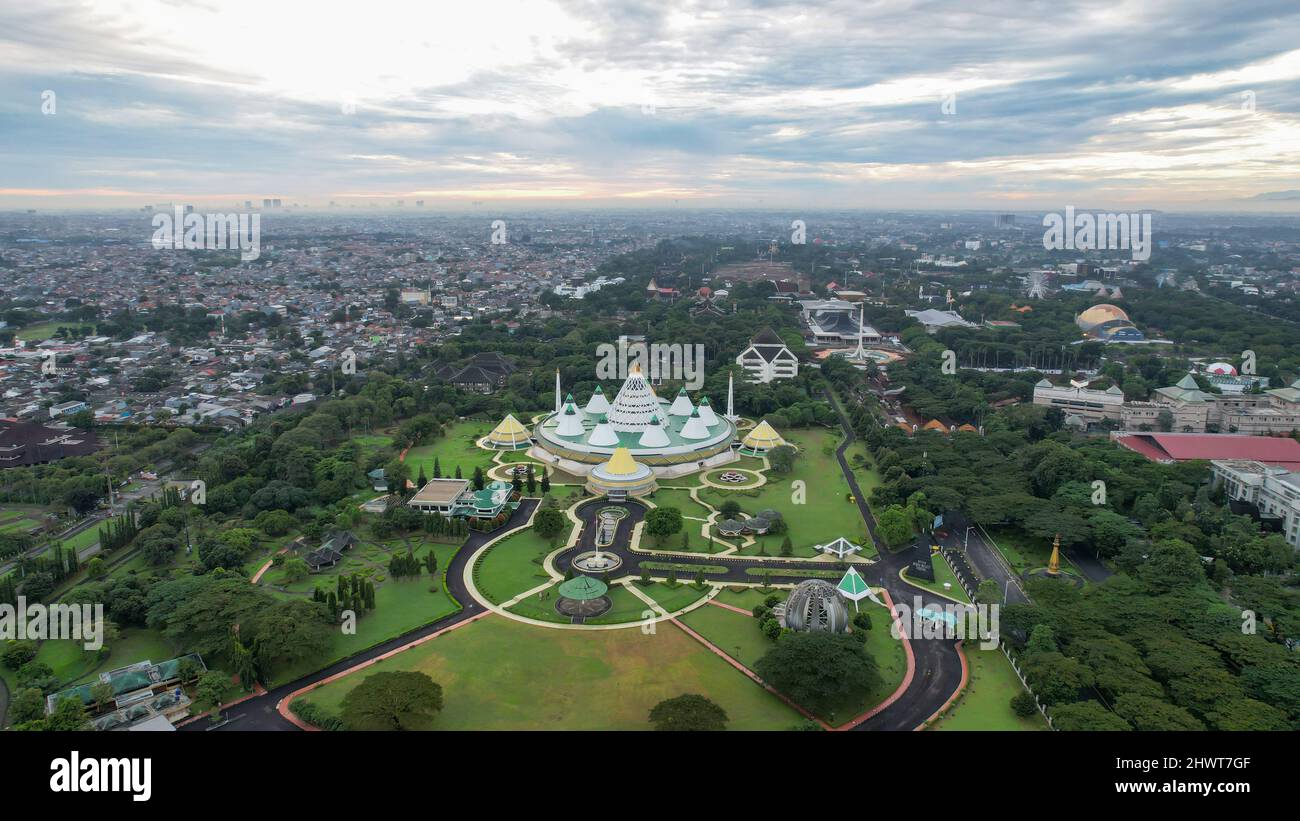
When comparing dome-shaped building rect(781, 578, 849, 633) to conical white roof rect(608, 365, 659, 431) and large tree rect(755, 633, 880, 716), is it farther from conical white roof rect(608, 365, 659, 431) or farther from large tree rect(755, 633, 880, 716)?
conical white roof rect(608, 365, 659, 431)

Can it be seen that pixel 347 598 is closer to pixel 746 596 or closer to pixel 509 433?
pixel 746 596

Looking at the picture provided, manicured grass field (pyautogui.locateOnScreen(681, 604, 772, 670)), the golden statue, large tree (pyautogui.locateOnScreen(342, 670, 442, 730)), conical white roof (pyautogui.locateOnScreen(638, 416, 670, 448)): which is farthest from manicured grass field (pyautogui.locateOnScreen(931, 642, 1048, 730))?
conical white roof (pyautogui.locateOnScreen(638, 416, 670, 448))

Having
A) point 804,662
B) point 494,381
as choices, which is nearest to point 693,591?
point 804,662

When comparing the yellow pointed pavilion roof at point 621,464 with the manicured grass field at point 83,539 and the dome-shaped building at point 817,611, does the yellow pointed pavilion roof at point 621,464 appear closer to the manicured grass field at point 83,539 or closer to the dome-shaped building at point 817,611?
the dome-shaped building at point 817,611

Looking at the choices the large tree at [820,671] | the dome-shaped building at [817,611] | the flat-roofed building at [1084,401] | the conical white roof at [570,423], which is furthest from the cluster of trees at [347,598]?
the flat-roofed building at [1084,401]

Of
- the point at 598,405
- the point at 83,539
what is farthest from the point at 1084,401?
the point at 83,539
